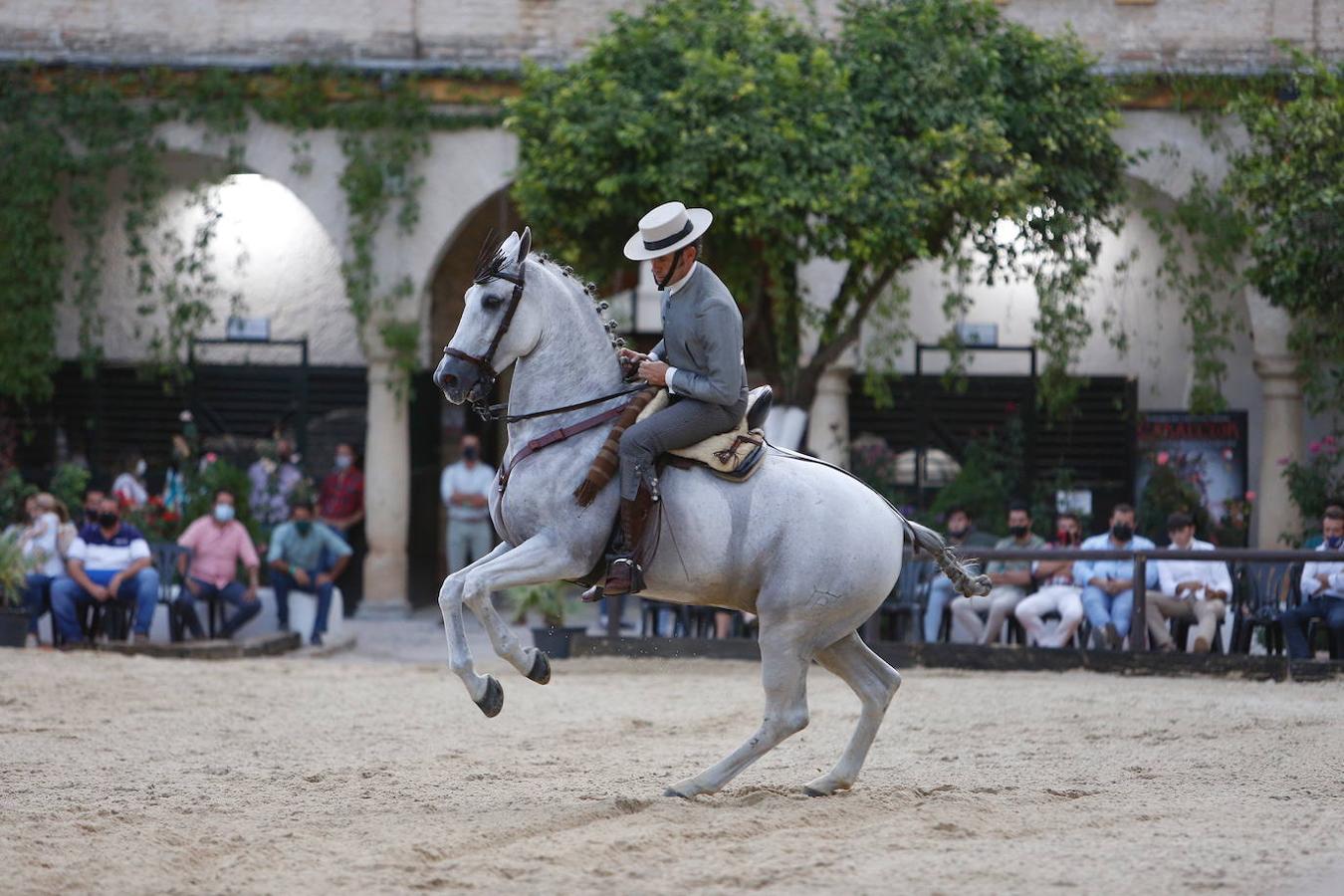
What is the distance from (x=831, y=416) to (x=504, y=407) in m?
12.2

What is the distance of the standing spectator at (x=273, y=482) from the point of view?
19594 millimetres

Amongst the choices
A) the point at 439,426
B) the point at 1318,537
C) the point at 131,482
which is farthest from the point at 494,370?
the point at 439,426

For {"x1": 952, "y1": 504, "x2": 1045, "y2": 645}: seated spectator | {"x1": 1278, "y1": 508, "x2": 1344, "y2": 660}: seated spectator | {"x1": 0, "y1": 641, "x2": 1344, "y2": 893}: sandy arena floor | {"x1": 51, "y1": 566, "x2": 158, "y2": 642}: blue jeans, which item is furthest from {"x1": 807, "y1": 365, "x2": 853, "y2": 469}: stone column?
{"x1": 51, "y1": 566, "x2": 158, "y2": 642}: blue jeans

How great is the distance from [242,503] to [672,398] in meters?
10.9

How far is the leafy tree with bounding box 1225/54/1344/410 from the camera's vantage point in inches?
675

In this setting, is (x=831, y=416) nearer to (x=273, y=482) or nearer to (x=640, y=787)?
(x=273, y=482)

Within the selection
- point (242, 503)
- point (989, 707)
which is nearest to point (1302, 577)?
point (989, 707)

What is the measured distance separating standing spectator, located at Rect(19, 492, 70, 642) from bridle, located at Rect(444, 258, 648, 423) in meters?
8.85

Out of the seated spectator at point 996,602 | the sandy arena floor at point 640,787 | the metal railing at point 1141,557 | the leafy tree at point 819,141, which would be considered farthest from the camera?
the leafy tree at point 819,141

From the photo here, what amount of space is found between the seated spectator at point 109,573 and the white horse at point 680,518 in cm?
871

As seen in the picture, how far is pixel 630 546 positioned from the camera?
8023mm

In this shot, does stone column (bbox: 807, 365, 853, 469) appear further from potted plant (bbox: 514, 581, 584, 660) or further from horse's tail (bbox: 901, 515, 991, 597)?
horse's tail (bbox: 901, 515, 991, 597)

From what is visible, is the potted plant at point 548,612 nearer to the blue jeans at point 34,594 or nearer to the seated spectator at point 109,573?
the seated spectator at point 109,573

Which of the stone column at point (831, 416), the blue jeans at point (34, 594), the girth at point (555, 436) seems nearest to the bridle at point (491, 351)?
the girth at point (555, 436)
